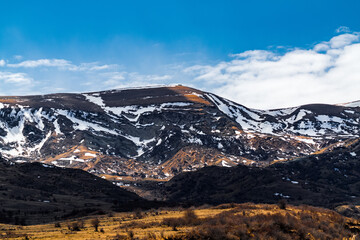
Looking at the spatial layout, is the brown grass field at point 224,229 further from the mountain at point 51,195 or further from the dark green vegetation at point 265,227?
the mountain at point 51,195

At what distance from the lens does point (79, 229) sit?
43.8 meters

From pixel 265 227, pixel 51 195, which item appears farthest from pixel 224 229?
pixel 51 195

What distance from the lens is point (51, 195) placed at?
373 ft

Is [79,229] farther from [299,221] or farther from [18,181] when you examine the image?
[18,181]

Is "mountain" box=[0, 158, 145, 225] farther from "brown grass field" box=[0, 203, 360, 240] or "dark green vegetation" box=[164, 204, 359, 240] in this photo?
"dark green vegetation" box=[164, 204, 359, 240]

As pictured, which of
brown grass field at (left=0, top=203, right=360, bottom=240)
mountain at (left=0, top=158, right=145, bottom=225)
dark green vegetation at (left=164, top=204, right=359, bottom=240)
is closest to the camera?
brown grass field at (left=0, top=203, right=360, bottom=240)

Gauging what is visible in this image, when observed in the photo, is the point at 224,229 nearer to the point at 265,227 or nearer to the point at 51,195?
the point at 265,227

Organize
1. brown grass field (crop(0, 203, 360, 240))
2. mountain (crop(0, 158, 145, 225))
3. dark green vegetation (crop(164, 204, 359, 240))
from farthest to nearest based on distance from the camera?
mountain (crop(0, 158, 145, 225))
dark green vegetation (crop(164, 204, 359, 240))
brown grass field (crop(0, 203, 360, 240))

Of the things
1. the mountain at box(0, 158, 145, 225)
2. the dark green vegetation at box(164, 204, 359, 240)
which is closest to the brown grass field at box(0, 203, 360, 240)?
the dark green vegetation at box(164, 204, 359, 240)

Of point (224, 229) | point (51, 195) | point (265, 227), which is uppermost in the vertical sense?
point (224, 229)

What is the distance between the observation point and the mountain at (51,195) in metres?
83.9

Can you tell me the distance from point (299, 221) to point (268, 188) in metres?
138

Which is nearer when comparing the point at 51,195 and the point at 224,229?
the point at 224,229

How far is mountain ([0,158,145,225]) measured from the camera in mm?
83938
